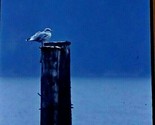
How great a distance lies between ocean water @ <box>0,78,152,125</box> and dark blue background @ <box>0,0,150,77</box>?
3 cm

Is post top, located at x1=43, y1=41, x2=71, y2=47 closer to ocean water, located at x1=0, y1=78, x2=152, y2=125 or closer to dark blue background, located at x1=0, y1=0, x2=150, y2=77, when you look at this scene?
dark blue background, located at x1=0, y1=0, x2=150, y2=77

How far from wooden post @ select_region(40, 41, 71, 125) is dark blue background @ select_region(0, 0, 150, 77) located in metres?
0.03

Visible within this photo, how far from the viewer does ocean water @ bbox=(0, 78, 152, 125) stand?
1285mm

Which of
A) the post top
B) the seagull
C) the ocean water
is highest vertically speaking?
the seagull

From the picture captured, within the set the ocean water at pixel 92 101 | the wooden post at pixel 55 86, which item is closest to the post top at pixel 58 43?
the wooden post at pixel 55 86

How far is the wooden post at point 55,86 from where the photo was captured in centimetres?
→ 132

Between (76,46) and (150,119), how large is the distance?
0.42 metres

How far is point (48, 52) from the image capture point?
4.44 feet

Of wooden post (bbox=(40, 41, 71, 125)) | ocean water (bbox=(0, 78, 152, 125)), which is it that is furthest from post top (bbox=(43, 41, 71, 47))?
ocean water (bbox=(0, 78, 152, 125))

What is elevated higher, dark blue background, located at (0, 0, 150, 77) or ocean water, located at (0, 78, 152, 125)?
dark blue background, located at (0, 0, 150, 77)

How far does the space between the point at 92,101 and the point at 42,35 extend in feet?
1.10

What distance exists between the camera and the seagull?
131 cm

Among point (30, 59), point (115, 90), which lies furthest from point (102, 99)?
point (30, 59)

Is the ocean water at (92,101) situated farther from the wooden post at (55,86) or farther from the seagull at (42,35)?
the seagull at (42,35)
